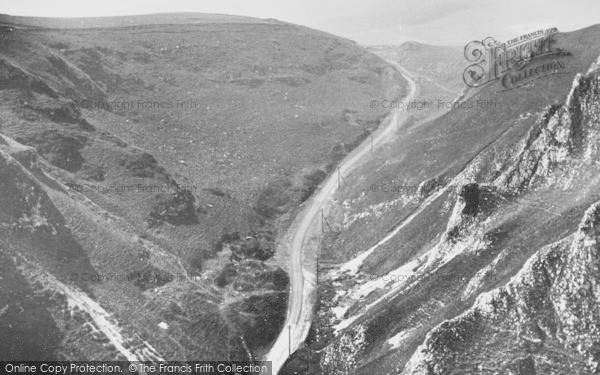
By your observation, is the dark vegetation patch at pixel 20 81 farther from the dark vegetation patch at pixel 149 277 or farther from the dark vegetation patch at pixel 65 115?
the dark vegetation patch at pixel 149 277

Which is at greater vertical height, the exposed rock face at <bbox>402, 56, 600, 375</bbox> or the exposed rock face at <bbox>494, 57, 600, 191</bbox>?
the exposed rock face at <bbox>494, 57, 600, 191</bbox>

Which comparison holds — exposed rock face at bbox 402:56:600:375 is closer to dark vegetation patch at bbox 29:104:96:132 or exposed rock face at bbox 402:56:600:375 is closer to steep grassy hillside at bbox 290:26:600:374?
steep grassy hillside at bbox 290:26:600:374

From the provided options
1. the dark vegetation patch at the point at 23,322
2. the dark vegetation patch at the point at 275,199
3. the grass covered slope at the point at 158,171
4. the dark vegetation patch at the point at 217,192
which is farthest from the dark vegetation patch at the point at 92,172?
the dark vegetation patch at the point at 275,199

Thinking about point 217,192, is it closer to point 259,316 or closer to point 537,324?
point 259,316

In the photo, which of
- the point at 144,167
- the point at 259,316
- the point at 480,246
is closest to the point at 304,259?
the point at 259,316

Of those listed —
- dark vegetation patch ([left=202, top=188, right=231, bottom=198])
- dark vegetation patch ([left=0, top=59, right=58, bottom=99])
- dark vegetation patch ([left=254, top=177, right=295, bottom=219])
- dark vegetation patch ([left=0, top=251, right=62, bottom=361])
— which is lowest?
dark vegetation patch ([left=0, top=251, right=62, bottom=361])

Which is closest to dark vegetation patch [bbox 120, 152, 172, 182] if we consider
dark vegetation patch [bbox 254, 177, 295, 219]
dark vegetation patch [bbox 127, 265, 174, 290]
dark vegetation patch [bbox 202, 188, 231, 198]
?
dark vegetation patch [bbox 202, 188, 231, 198]

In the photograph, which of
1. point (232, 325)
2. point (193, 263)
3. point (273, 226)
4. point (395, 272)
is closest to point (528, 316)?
point (395, 272)
